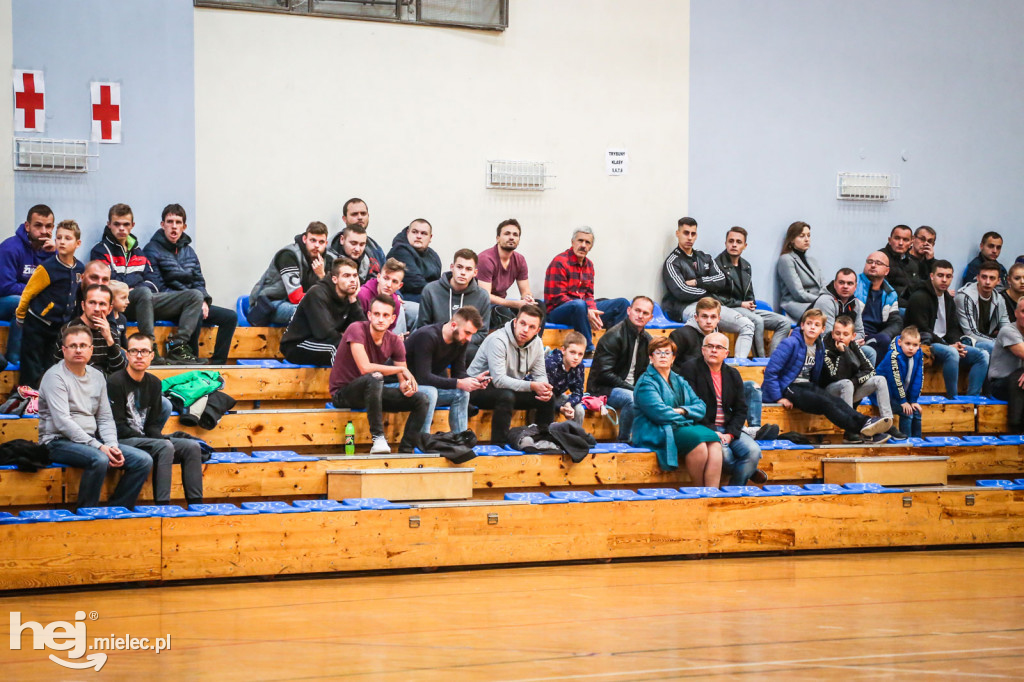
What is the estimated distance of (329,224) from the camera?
288 inches

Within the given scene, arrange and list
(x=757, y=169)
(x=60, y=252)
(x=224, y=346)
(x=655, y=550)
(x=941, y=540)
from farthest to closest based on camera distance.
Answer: (x=757, y=169)
(x=224, y=346)
(x=60, y=252)
(x=941, y=540)
(x=655, y=550)

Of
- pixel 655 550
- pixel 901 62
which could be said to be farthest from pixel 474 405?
pixel 901 62

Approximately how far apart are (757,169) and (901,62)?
1539 mm

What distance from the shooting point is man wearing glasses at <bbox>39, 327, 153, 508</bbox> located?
4621 mm

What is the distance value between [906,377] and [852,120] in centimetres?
281

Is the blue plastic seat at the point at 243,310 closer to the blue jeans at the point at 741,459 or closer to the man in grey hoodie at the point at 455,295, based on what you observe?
the man in grey hoodie at the point at 455,295

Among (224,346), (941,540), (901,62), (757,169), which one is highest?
(901,62)

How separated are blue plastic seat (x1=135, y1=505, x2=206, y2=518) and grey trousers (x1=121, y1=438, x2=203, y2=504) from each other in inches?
11.3

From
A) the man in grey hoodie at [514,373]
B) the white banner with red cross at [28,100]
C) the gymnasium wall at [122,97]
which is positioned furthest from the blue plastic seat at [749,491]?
the white banner with red cross at [28,100]

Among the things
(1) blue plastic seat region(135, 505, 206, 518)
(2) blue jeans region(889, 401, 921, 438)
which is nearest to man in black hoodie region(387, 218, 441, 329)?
(1) blue plastic seat region(135, 505, 206, 518)

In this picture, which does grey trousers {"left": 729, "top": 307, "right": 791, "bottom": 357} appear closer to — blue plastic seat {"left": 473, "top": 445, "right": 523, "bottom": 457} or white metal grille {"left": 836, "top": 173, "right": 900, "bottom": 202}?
white metal grille {"left": 836, "top": 173, "right": 900, "bottom": 202}

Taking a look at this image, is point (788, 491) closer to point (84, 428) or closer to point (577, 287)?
point (577, 287)

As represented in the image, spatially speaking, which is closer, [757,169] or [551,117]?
[551,117]

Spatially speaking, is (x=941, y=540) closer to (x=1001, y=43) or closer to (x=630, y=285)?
(x=630, y=285)
